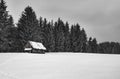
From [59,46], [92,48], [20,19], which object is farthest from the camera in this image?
[92,48]

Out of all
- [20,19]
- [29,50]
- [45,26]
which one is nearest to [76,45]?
[45,26]

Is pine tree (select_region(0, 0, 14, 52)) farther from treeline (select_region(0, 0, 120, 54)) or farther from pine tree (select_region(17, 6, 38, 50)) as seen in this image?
pine tree (select_region(17, 6, 38, 50))

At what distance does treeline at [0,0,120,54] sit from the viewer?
4913 centimetres

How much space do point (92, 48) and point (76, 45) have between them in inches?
892

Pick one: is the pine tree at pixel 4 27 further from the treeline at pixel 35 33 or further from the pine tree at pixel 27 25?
the pine tree at pixel 27 25

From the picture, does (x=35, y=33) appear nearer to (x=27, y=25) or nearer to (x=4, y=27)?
(x=27, y=25)

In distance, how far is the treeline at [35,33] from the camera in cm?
4913

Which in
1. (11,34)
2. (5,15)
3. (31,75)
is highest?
(5,15)

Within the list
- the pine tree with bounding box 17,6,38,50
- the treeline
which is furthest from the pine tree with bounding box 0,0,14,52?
the pine tree with bounding box 17,6,38,50

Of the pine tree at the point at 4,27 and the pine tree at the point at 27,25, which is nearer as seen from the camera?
the pine tree at the point at 4,27

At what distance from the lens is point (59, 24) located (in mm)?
76312

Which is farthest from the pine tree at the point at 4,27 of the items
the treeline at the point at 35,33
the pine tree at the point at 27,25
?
the pine tree at the point at 27,25

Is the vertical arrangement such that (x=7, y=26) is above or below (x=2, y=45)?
above

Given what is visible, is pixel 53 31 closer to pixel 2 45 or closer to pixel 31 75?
pixel 2 45
